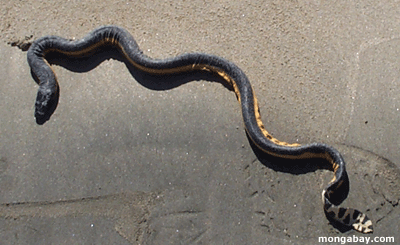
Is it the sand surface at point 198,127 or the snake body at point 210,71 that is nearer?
the snake body at point 210,71

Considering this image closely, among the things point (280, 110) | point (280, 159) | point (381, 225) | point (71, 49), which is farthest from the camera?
point (71, 49)

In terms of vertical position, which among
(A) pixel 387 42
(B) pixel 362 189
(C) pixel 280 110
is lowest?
(B) pixel 362 189

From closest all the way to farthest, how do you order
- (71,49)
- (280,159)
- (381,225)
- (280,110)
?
(381,225), (280,159), (280,110), (71,49)

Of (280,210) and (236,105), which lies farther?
(236,105)

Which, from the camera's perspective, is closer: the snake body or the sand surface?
the snake body

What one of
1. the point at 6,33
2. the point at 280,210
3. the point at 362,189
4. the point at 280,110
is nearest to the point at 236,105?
the point at 280,110

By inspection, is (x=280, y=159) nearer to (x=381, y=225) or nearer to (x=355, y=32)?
(x=381, y=225)

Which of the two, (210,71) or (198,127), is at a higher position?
(210,71)

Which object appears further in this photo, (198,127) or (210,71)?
(210,71)
